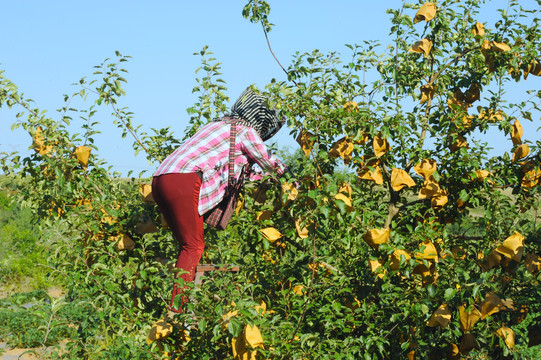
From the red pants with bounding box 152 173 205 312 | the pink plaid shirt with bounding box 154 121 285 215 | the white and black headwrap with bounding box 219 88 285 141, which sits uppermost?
the white and black headwrap with bounding box 219 88 285 141

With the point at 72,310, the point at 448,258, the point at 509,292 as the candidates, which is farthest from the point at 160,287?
the point at 72,310

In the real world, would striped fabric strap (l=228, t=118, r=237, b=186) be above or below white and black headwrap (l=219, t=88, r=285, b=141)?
below

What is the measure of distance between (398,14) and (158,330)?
2.08 m

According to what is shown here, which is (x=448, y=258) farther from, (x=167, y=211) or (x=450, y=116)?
(x=167, y=211)

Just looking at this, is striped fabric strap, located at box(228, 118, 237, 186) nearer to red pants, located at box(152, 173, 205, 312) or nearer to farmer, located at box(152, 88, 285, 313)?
farmer, located at box(152, 88, 285, 313)

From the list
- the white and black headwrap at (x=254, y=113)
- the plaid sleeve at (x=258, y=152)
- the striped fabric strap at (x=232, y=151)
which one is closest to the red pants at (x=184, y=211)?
the striped fabric strap at (x=232, y=151)

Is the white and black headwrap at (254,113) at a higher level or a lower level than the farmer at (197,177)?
higher

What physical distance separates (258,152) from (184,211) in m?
0.46

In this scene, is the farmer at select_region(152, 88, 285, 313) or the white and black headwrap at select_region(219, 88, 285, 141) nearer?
the farmer at select_region(152, 88, 285, 313)

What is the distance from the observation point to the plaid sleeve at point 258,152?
2836 millimetres

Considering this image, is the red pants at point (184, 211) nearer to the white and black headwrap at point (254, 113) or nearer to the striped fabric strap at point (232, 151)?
the striped fabric strap at point (232, 151)

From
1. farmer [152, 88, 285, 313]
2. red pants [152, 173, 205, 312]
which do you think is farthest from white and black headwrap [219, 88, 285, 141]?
red pants [152, 173, 205, 312]

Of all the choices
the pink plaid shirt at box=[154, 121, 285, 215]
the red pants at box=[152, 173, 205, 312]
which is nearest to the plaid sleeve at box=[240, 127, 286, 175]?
the pink plaid shirt at box=[154, 121, 285, 215]

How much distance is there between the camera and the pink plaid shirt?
2.91 meters
